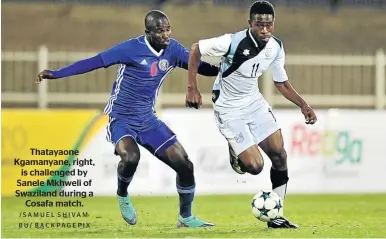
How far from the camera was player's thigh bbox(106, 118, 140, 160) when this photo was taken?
10.2m

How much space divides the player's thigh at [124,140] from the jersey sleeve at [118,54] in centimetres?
59

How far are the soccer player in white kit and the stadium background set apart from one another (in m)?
1.50

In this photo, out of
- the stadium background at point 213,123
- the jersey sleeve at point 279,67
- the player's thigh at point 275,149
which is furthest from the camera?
the stadium background at point 213,123

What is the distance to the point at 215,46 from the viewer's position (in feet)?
32.8

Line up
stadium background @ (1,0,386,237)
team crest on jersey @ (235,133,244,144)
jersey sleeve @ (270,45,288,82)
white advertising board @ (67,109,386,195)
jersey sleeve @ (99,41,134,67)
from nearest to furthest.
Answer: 1. jersey sleeve @ (99,41,134,67)
2. jersey sleeve @ (270,45,288,82)
3. team crest on jersey @ (235,133,244,144)
4. stadium background @ (1,0,386,237)
5. white advertising board @ (67,109,386,195)

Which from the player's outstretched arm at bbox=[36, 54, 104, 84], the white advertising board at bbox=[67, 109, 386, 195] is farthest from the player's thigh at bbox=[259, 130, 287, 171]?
the white advertising board at bbox=[67, 109, 386, 195]

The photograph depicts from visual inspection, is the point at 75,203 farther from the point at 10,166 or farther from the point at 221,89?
the point at 10,166

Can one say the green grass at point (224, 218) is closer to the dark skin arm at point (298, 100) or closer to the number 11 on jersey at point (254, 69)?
the dark skin arm at point (298, 100)

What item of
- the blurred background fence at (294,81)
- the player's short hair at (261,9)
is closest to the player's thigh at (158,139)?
the player's short hair at (261,9)

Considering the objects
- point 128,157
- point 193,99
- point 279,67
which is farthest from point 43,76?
point 279,67

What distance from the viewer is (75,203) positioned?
35.8ft

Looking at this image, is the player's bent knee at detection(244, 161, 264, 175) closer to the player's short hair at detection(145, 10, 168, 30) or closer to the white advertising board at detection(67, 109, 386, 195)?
the player's short hair at detection(145, 10, 168, 30)

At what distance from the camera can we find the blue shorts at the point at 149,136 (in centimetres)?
1032

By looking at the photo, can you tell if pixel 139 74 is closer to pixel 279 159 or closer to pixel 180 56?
pixel 180 56
